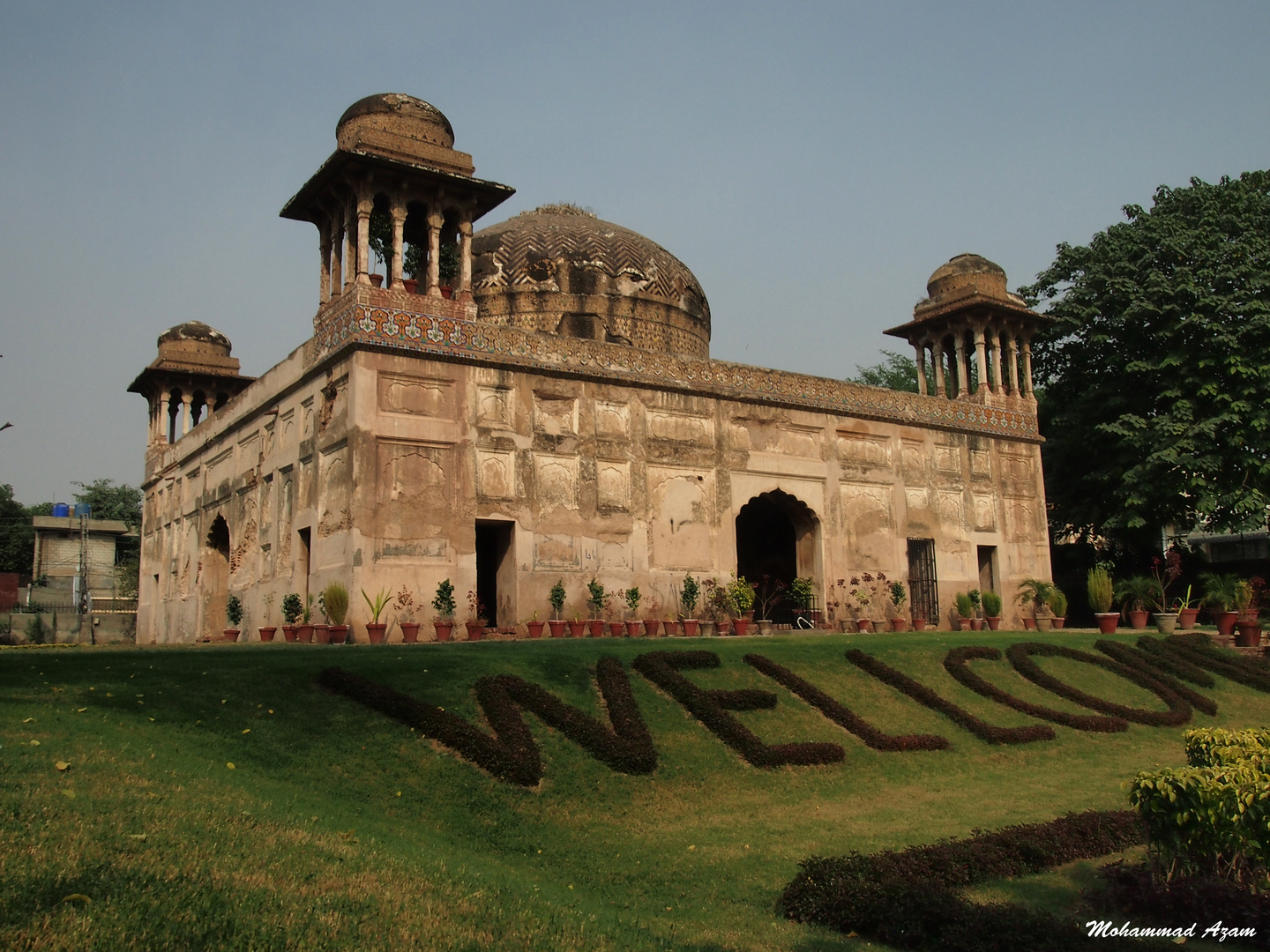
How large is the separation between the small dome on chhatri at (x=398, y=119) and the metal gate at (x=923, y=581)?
13708 millimetres

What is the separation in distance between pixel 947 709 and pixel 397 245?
12.3 metres

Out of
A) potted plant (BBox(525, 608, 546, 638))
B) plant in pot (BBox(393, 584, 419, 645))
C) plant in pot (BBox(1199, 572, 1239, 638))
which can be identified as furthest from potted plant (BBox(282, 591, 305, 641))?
plant in pot (BBox(1199, 572, 1239, 638))

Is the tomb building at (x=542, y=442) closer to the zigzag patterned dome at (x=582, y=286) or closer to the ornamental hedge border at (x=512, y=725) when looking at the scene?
the zigzag patterned dome at (x=582, y=286)

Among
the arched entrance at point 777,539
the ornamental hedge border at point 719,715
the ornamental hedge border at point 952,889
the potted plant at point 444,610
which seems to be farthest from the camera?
the arched entrance at point 777,539

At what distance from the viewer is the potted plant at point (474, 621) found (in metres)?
18.6

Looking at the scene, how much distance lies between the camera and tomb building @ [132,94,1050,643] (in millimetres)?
19188

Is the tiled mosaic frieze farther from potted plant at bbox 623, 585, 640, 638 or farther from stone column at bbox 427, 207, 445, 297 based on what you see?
potted plant at bbox 623, 585, 640, 638

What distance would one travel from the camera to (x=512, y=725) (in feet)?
37.1

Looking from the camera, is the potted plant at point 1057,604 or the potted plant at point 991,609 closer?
the potted plant at point 991,609

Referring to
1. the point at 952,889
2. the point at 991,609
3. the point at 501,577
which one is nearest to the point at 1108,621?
the point at 991,609

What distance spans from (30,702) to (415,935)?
19.5 ft

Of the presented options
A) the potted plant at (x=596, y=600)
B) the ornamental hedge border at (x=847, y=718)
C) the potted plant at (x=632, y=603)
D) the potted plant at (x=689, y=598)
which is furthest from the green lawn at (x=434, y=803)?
the potted plant at (x=689, y=598)

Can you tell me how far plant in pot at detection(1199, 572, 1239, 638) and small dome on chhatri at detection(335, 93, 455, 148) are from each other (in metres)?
18.8

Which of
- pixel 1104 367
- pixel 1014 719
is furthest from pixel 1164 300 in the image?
pixel 1014 719
